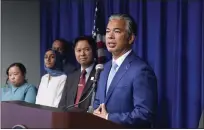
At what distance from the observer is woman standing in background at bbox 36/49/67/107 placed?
2.64 m

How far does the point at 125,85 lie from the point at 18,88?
153 cm

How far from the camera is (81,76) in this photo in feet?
7.47

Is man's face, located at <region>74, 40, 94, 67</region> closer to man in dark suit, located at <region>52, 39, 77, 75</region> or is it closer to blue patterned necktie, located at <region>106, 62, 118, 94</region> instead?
blue patterned necktie, located at <region>106, 62, 118, 94</region>

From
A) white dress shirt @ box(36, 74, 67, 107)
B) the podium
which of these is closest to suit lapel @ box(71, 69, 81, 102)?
white dress shirt @ box(36, 74, 67, 107)

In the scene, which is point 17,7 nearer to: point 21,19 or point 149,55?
point 21,19

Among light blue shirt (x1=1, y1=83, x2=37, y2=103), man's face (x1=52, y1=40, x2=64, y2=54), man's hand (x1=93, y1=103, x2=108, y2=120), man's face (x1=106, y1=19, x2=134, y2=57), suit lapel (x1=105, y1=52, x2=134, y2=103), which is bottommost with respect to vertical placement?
light blue shirt (x1=1, y1=83, x2=37, y2=103)

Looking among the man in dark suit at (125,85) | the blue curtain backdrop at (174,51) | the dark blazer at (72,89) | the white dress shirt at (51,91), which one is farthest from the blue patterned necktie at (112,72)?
the white dress shirt at (51,91)

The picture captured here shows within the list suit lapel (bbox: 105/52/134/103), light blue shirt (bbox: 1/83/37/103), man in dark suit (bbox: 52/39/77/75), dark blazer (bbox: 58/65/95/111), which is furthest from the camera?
man in dark suit (bbox: 52/39/77/75)

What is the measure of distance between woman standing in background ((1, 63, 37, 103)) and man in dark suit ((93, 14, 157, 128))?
1191mm

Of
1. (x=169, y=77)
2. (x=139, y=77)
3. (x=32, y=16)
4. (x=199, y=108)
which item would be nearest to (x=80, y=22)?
(x=32, y=16)

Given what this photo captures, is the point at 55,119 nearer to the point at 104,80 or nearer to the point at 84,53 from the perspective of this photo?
the point at 104,80

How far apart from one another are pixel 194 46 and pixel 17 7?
2.52 metres

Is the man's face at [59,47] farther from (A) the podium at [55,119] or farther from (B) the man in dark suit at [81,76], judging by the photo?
(A) the podium at [55,119]

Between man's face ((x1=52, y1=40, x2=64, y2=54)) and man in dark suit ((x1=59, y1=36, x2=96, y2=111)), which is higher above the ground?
man's face ((x1=52, y1=40, x2=64, y2=54))
